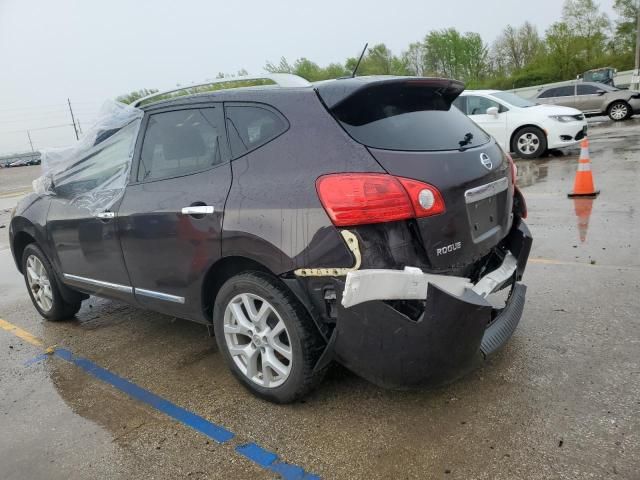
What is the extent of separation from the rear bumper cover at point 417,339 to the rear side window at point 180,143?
129 cm

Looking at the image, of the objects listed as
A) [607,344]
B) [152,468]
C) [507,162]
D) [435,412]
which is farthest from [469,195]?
[152,468]

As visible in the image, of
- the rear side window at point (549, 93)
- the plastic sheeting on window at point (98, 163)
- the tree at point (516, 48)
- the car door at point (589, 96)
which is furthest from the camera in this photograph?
the tree at point (516, 48)

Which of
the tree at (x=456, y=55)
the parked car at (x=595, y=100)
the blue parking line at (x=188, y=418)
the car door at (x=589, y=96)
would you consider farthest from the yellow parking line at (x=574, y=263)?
the tree at (x=456, y=55)

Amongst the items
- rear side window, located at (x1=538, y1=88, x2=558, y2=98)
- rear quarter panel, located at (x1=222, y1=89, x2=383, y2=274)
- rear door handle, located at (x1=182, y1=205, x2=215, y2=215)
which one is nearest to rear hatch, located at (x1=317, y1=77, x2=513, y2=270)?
rear quarter panel, located at (x1=222, y1=89, x2=383, y2=274)

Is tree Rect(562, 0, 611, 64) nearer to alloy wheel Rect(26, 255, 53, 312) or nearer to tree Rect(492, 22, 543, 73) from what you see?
tree Rect(492, 22, 543, 73)

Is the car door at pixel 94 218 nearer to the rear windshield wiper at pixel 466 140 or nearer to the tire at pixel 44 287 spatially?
the tire at pixel 44 287

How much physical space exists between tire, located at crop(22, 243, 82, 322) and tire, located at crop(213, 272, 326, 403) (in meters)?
2.28

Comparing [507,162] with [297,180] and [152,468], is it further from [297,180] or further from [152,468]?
[152,468]

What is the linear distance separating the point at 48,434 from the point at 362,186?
7.56ft

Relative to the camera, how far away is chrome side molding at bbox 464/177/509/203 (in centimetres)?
267

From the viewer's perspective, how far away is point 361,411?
287 centimetres

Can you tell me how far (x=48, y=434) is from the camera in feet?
9.89

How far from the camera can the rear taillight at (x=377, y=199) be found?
2.43 metres

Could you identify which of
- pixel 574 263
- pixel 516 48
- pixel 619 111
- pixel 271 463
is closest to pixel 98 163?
pixel 271 463
